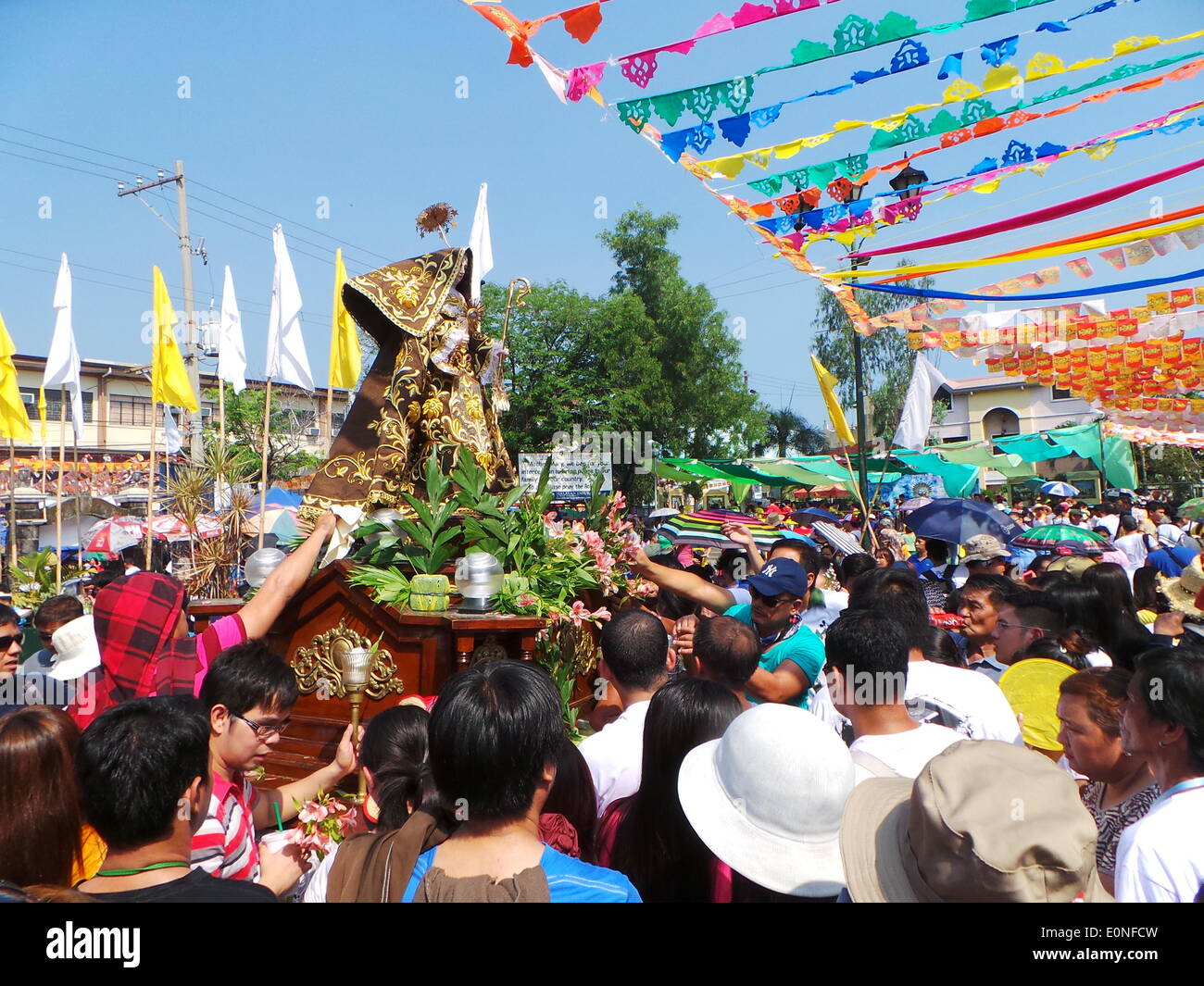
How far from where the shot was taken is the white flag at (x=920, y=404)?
11.0m

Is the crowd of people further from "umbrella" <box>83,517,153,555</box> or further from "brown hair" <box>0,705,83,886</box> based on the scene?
"umbrella" <box>83,517,153,555</box>

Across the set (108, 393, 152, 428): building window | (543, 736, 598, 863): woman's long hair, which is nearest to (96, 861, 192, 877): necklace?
(543, 736, 598, 863): woman's long hair

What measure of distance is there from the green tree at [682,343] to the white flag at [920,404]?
1390cm

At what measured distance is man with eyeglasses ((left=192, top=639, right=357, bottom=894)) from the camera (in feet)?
7.84

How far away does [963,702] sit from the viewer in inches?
124

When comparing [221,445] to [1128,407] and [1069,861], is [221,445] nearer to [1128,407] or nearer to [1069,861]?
[1069,861]

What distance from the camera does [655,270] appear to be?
2652 centimetres

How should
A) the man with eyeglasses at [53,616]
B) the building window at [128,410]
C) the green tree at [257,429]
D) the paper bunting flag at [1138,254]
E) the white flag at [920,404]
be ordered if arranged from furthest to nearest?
the building window at [128,410] → the green tree at [257,429] → the white flag at [920,404] → the paper bunting flag at [1138,254] → the man with eyeglasses at [53,616]

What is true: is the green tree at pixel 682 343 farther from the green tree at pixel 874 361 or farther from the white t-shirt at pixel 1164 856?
the white t-shirt at pixel 1164 856

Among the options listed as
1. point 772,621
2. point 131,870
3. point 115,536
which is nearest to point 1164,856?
point 131,870

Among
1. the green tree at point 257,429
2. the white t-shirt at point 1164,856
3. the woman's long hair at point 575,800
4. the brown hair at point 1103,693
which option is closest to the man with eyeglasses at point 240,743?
the woman's long hair at point 575,800

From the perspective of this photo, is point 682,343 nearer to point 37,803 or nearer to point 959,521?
point 959,521
